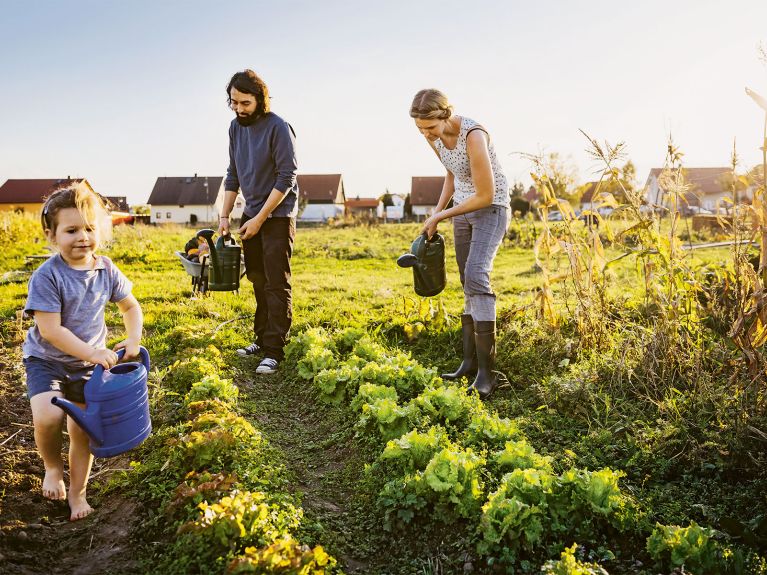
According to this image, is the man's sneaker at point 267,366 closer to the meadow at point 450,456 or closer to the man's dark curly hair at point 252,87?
the meadow at point 450,456

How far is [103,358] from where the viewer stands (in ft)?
8.74

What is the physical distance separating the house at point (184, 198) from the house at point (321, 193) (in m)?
8.26

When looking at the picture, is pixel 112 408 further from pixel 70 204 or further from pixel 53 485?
pixel 70 204

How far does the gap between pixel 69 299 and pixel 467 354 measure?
268 centimetres

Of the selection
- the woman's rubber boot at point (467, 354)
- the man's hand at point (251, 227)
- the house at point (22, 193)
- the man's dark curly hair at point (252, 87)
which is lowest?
the woman's rubber boot at point (467, 354)

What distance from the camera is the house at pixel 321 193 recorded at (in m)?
58.9

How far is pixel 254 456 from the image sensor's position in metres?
3.11

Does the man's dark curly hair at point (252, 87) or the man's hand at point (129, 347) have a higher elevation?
the man's dark curly hair at point (252, 87)

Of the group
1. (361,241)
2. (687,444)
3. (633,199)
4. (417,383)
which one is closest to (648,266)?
(633,199)

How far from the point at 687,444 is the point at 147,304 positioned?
19.5 feet

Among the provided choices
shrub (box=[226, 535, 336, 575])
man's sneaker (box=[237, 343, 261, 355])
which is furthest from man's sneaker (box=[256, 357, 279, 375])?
shrub (box=[226, 535, 336, 575])

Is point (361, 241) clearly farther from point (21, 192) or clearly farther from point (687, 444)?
point (21, 192)

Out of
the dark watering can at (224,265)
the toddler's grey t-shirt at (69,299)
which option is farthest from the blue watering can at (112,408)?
the dark watering can at (224,265)

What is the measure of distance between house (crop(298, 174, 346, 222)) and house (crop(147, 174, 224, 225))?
826 centimetres
